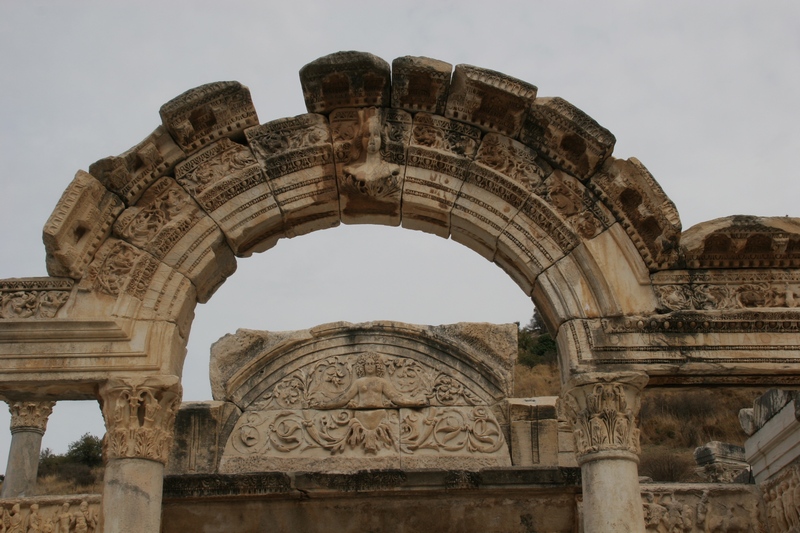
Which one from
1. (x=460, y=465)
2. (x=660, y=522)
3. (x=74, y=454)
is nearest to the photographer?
(x=660, y=522)

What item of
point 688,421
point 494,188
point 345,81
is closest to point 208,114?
point 345,81

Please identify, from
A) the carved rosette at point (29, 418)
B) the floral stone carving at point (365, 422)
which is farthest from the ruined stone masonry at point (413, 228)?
the carved rosette at point (29, 418)

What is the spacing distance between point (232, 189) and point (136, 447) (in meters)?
2.28

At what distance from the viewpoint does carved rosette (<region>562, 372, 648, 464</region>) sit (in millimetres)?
6551

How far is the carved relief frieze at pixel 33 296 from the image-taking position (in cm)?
688

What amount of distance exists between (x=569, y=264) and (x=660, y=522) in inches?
131

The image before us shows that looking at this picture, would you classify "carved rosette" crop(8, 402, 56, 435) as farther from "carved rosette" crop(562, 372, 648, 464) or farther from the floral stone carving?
"carved rosette" crop(562, 372, 648, 464)

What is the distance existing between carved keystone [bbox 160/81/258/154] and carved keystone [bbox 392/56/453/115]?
1.28 metres

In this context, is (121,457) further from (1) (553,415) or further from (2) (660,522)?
(1) (553,415)

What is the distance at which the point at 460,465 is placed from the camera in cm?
1144

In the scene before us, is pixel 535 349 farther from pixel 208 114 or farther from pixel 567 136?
pixel 208 114

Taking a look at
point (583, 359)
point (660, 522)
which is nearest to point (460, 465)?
point (660, 522)

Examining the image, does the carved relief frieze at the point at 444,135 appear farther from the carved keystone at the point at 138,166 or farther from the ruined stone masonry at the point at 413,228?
the carved keystone at the point at 138,166

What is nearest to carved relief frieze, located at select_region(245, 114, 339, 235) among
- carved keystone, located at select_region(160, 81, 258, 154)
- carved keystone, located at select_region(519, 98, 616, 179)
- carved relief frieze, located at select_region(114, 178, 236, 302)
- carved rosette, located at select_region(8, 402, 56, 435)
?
carved keystone, located at select_region(160, 81, 258, 154)
